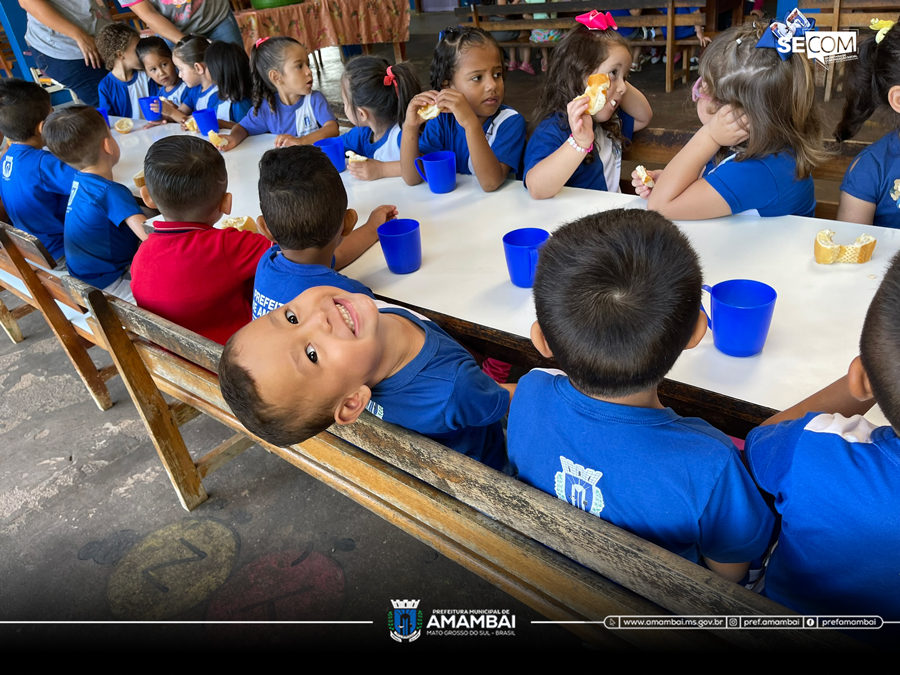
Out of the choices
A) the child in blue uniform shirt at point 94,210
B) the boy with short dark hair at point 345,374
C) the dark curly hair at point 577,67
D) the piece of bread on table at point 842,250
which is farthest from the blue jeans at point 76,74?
the piece of bread on table at point 842,250

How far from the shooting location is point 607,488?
0.98 m

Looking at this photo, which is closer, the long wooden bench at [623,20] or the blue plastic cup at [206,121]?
the blue plastic cup at [206,121]

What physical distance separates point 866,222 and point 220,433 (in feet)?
8.35

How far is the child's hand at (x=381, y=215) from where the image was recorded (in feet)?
6.80

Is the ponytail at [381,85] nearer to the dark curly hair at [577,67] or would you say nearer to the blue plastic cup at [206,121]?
the dark curly hair at [577,67]

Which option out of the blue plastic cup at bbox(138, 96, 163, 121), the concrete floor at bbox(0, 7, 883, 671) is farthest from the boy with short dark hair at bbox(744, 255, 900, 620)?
the blue plastic cup at bbox(138, 96, 163, 121)

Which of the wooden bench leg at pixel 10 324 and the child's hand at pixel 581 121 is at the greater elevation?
the child's hand at pixel 581 121

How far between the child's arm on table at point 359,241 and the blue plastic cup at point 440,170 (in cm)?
29

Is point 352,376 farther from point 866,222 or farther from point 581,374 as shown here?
point 866,222

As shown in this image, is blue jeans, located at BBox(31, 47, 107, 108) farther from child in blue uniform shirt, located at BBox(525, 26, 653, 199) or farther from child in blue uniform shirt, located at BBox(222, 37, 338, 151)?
child in blue uniform shirt, located at BBox(525, 26, 653, 199)

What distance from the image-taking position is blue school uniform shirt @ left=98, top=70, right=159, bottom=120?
4.35 metres

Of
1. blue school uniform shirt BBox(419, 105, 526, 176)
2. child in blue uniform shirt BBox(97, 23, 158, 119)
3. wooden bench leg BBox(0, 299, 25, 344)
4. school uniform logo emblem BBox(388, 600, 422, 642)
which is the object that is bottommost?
school uniform logo emblem BBox(388, 600, 422, 642)

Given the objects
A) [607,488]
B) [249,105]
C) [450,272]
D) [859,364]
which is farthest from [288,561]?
[249,105]

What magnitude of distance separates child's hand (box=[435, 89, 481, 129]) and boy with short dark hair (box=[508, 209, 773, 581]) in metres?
1.41
